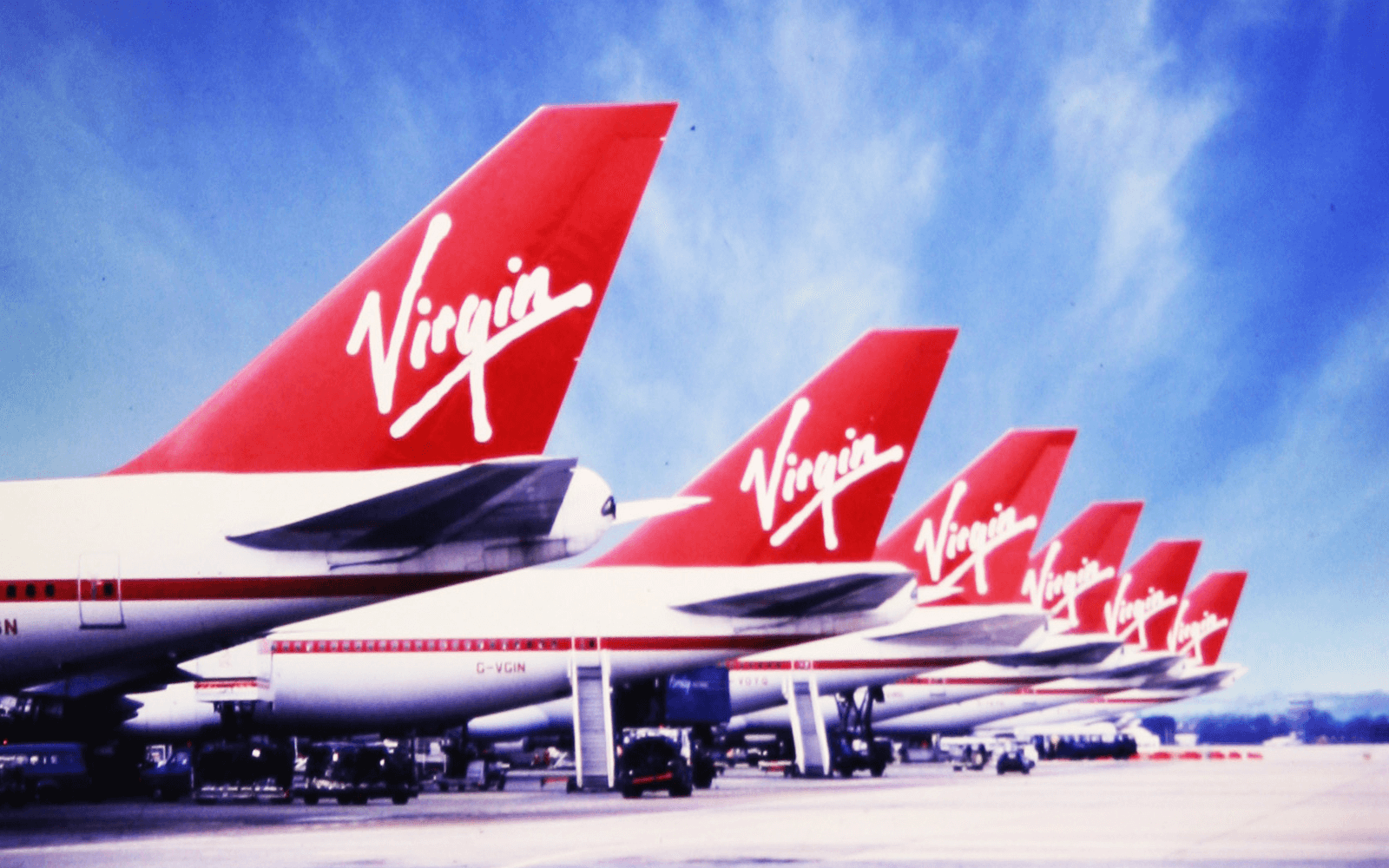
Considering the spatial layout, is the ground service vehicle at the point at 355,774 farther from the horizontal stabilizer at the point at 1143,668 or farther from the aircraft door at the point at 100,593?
the horizontal stabilizer at the point at 1143,668

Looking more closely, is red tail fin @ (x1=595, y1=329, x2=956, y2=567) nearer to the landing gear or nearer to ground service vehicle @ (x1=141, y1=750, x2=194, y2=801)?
ground service vehicle @ (x1=141, y1=750, x2=194, y2=801)

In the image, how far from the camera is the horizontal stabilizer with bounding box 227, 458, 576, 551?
14656 millimetres

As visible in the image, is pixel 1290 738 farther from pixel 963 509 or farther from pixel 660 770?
pixel 660 770

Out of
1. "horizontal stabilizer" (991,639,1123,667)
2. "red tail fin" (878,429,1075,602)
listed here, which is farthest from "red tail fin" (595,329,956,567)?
"horizontal stabilizer" (991,639,1123,667)

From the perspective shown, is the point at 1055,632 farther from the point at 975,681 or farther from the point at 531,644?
the point at 531,644

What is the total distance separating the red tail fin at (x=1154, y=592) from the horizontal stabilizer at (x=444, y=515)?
5826cm

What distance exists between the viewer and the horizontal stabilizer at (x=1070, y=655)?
171 ft

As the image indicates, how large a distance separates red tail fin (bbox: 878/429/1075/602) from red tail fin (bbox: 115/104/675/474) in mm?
27160

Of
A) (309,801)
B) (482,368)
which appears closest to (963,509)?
(309,801)

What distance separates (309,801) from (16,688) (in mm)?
12542

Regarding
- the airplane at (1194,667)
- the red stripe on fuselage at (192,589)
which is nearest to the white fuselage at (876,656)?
the red stripe on fuselage at (192,589)

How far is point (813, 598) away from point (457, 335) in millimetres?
13313

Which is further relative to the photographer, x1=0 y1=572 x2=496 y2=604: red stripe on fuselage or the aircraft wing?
the aircraft wing

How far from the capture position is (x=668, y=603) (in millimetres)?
29875
